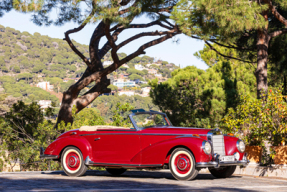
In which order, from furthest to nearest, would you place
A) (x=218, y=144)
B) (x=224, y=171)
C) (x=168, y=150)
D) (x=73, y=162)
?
(x=224, y=171)
(x=73, y=162)
(x=218, y=144)
(x=168, y=150)

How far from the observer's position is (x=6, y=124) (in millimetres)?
14789

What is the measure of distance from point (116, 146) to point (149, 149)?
29.6 inches

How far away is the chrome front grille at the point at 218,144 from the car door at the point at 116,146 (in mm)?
1537

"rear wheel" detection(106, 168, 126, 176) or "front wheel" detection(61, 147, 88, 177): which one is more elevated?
"front wheel" detection(61, 147, 88, 177)

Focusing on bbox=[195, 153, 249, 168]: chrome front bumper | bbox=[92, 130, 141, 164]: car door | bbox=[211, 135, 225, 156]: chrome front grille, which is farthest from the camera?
bbox=[92, 130, 141, 164]: car door

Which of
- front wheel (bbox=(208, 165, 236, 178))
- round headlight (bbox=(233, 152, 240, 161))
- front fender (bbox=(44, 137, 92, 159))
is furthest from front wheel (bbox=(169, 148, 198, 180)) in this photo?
front fender (bbox=(44, 137, 92, 159))

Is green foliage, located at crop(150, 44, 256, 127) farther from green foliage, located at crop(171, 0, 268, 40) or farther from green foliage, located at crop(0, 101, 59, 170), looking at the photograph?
green foliage, located at crop(0, 101, 59, 170)

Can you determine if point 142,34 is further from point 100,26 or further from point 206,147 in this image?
point 206,147

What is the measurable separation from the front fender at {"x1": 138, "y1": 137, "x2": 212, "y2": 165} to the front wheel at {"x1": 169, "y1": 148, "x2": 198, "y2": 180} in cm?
11

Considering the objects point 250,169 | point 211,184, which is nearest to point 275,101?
point 250,169

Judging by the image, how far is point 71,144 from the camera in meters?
8.04

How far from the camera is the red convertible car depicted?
281 inches

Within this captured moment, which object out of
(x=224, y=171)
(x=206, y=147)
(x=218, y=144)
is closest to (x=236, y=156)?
(x=218, y=144)

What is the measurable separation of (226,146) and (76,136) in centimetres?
327
